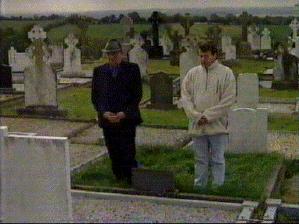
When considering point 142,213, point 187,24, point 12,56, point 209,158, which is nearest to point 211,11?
point 187,24

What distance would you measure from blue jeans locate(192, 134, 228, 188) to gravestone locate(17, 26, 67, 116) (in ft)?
20.8

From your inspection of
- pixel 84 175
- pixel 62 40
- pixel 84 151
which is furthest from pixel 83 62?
pixel 84 175

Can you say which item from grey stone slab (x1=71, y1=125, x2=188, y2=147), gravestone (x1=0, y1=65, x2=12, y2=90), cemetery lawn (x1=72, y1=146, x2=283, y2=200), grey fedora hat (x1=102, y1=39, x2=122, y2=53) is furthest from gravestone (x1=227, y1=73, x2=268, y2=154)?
gravestone (x1=0, y1=65, x2=12, y2=90)

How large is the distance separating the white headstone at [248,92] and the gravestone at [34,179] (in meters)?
6.11

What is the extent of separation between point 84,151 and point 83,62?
33.8ft

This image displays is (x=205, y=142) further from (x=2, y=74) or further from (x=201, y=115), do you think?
(x=2, y=74)

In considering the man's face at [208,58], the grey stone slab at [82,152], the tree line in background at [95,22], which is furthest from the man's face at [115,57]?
the tree line in background at [95,22]

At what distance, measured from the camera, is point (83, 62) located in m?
20.3

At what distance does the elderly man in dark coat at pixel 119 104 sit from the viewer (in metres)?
7.98

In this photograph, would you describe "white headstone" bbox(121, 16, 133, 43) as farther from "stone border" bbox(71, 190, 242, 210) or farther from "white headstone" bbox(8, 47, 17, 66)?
"stone border" bbox(71, 190, 242, 210)

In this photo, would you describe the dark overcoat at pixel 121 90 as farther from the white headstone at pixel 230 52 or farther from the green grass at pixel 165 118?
the white headstone at pixel 230 52

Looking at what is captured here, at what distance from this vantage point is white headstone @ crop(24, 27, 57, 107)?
1348 centimetres

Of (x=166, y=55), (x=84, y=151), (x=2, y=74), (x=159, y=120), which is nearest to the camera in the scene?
(x=84, y=151)

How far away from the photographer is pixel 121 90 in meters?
8.02
